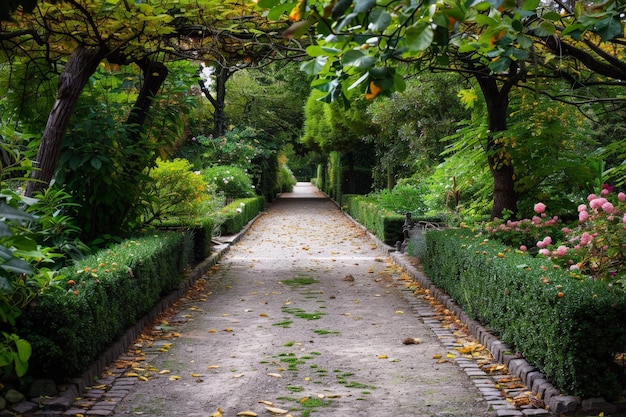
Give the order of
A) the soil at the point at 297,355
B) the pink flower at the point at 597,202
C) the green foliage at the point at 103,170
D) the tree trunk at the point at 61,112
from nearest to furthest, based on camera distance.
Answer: the soil at the point at 297,355, the pink flower at the point at 597,202, the tree trunk at the point at 61,112, the green foliage at the point at 103,170

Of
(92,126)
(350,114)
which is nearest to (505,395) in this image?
(92,126)

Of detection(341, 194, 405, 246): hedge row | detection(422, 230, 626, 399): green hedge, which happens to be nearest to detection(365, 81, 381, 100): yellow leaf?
detection(422, 230, 626, 399): green hedge

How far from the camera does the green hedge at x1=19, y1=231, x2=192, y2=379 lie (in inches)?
189

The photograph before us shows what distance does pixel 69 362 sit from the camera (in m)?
4.87

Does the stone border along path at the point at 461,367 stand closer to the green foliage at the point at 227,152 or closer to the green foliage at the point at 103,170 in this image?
the green foliage at the point at 103,170

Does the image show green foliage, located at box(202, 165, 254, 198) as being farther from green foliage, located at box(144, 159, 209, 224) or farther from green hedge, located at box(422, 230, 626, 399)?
green hedge, located at box(422, 230, 626, 399)

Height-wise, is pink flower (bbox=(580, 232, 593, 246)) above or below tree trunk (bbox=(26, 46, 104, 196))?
below

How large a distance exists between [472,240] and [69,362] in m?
5.01

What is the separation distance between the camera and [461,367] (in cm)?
588

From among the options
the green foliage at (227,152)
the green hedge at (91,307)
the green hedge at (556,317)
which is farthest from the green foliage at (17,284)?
the green foliage at (227,152)

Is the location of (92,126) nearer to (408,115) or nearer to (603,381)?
(603,381)

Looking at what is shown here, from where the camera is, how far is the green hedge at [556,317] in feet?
14.9

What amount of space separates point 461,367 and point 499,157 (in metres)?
4.45

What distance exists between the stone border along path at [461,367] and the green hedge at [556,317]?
5.2 inches
